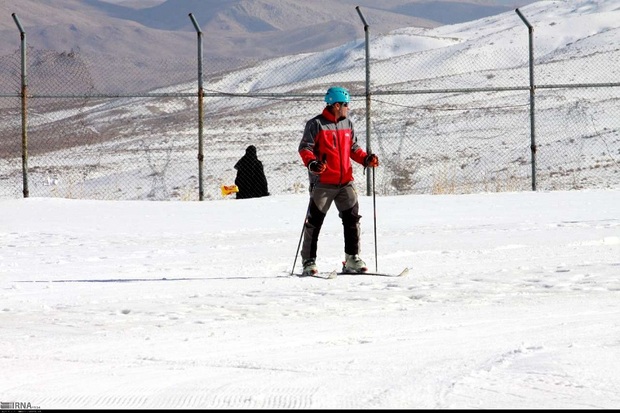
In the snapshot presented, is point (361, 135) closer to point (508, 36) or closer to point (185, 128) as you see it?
point (185, 128)

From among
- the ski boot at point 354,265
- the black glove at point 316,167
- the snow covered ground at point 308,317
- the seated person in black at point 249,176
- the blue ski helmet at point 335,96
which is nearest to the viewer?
the snow covered ground at point 308,317

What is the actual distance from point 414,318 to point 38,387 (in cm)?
296

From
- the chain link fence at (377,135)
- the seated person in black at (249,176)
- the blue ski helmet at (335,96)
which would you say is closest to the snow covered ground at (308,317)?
the blue ski helmet at (335,96)

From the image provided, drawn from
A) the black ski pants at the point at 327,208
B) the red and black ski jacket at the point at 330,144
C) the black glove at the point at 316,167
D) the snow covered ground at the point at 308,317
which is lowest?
the snow covered ground at the point at 308,317

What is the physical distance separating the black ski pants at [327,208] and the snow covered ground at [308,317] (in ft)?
1.10

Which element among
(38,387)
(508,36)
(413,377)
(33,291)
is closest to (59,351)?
(38,387)

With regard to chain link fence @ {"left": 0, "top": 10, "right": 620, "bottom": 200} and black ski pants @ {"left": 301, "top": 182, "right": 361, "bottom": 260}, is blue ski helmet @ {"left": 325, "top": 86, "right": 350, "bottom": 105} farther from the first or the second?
chain link fence @ {"left": 0, "top": 10, "right": 620, "bottom": 200}

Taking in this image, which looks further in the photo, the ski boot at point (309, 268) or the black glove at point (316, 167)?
the ski boot at point (309, 268)

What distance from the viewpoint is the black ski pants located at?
11016mm

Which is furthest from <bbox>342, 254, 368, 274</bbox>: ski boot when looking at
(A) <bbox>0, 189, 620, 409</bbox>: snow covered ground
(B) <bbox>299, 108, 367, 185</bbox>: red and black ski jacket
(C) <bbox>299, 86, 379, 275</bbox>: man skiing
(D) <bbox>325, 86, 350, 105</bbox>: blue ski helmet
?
(D) <bbox>325, 86, 350, 105</bbox>: blue ski helmet

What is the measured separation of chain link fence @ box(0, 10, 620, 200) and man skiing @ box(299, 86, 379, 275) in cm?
618

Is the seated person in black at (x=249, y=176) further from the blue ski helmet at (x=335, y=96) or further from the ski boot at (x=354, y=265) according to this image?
the blue ski helmet at (x=335, y=96)

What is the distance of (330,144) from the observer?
10.8m

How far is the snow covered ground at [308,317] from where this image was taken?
600 centimetres
